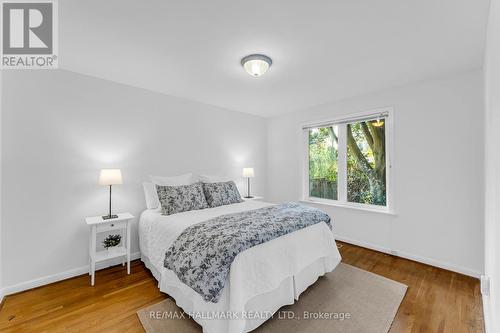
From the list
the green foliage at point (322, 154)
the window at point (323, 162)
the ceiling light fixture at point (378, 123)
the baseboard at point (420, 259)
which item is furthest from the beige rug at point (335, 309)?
the ceiling light fixture at point (378, 123)

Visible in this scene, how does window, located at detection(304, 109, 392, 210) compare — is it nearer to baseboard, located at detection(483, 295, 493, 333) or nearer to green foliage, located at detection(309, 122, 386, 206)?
green foliage, located at detection(309, 122, 386, 206)

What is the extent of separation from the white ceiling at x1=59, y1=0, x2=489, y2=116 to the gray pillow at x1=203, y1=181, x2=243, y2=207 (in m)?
1.45

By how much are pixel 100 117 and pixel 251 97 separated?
2.16m

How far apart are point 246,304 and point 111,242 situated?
6.41 feet

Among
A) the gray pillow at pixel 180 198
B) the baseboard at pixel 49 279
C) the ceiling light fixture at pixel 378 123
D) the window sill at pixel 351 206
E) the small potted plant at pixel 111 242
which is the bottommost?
the baseboard at pixel 49 279

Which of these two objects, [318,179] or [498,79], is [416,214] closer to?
[318,179]

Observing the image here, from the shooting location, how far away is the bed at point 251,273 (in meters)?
1.58

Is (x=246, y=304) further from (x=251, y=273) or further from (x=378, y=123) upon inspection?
(x=378, y=123)

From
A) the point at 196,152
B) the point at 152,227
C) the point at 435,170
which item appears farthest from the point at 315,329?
the point at 196,152

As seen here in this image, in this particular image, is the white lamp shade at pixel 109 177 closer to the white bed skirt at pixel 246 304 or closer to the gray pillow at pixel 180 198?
the gray pillow at pixel 180 198

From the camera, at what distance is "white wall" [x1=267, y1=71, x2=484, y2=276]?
2.54 meters

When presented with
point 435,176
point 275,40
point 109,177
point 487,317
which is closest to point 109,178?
point 109,177

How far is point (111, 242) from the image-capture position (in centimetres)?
269

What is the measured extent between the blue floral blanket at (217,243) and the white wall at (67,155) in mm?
1503
